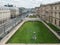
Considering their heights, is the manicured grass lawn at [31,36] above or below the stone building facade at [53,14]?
below

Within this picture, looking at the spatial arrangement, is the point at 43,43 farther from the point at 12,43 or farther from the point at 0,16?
the point at 0,16

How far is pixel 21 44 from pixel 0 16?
134 ft

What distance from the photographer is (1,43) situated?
81.0 feet

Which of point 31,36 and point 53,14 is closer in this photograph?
point 31,36

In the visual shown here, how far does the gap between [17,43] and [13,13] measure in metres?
85.1

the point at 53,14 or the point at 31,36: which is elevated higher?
the point at 53,14

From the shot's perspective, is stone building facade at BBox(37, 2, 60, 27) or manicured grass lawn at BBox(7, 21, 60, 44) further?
stone building facade at BBox(37, 2, 60, 27)

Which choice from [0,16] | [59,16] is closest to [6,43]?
[59,16]

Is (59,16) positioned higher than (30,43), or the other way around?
(59,16)

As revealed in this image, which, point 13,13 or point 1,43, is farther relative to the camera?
point 13,13

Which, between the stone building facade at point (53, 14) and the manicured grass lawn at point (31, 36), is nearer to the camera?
the manicured grass lawn at point (31, 36)

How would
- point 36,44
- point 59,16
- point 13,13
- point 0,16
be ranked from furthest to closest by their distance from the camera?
point 13,13
point 0,16
point 59,16
point 36,44

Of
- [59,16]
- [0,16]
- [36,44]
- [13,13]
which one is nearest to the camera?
[36,44]

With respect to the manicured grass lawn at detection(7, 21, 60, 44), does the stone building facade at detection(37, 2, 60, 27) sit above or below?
above
